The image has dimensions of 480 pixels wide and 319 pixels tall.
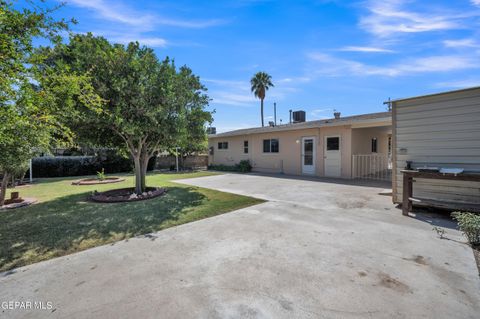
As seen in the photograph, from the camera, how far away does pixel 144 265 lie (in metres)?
2.87

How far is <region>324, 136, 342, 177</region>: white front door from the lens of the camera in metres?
11.1

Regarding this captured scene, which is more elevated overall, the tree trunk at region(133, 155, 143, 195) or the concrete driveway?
the tree trunk at region(133, 155, 143, 195)

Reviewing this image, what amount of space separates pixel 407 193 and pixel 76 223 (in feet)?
24.0

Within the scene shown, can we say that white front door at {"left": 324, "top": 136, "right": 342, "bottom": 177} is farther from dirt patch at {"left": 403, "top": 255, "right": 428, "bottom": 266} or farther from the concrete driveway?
dirt patch at {"left": 403, "top": 255, "right": 428, "bottom": 266}

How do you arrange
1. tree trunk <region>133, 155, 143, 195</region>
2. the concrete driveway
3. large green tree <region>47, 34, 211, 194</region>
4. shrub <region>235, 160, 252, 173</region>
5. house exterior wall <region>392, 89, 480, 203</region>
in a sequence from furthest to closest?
shrub <region>235, 160, 252, 173</region>
tree trunk <region>133, 155, 143, 195</region>
large green tree <region>47, 34, 211, 194</region>
house exterior wall <region>392, 89, 480, 203</region>
the concrete driveway

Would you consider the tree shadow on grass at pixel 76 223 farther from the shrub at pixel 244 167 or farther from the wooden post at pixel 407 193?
the shrub at pixel 244 167

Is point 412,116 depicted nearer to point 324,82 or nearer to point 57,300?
point 57,300

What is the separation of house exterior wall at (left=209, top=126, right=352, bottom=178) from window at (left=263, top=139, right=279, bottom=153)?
21 centimetres

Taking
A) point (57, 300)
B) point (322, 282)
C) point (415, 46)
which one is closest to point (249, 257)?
point (322, 282)

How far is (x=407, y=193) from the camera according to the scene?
500cm

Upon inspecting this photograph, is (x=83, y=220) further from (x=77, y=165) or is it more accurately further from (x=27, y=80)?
(x=77, y=165)

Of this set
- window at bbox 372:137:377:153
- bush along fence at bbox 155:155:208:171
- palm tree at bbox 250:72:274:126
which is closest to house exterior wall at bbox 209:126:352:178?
bush along fence at bbox 155:155:208:171

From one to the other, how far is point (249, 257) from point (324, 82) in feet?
40.5

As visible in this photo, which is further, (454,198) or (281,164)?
(281,164)
